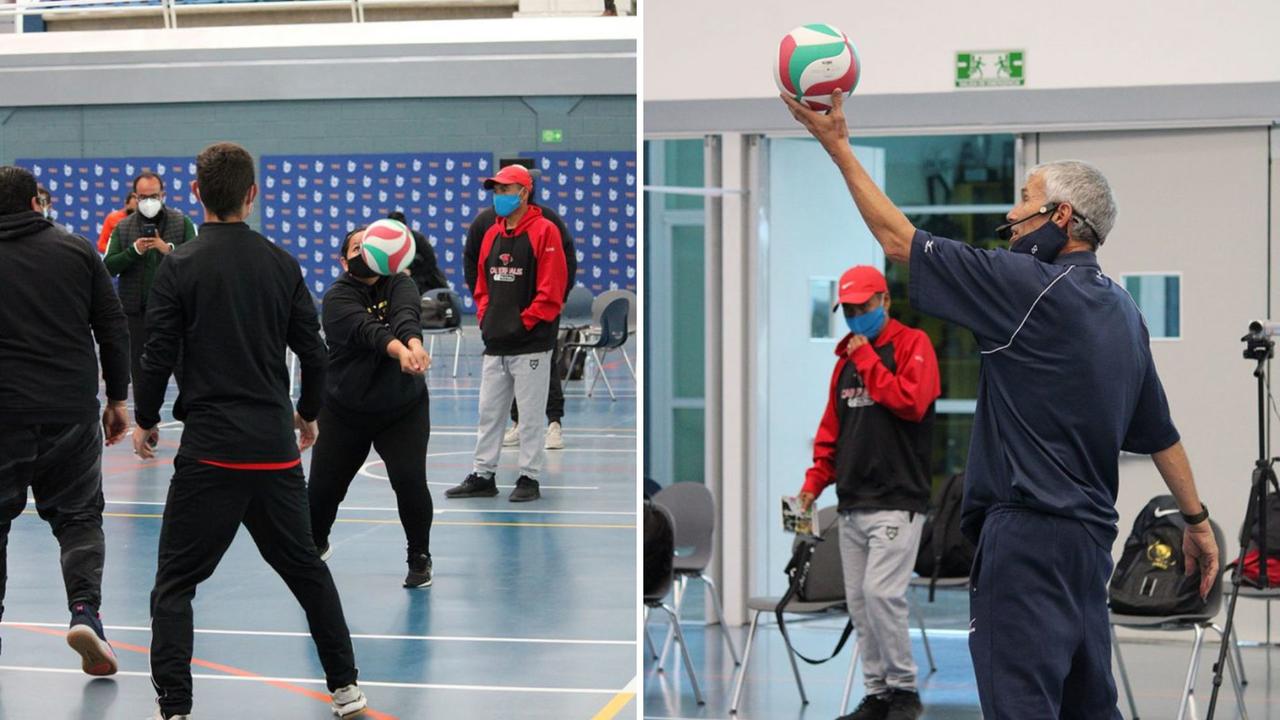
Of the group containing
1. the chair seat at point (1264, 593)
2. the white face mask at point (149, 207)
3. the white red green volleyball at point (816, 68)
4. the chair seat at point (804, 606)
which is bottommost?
the chair seat at point (804, 606)

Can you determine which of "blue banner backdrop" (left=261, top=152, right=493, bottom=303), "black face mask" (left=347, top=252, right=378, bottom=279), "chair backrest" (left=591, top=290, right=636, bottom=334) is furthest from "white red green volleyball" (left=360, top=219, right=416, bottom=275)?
"blue banner backdrop" (left=261, top=152, right=493, bottom=303)

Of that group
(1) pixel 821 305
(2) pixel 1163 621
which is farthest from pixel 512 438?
(2) pixel 1163 621

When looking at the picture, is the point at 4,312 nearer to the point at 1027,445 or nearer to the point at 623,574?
the point at 623,574

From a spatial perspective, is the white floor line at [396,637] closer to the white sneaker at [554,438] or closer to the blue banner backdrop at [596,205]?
the white sneaker at [554,438]

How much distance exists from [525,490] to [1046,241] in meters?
5.36

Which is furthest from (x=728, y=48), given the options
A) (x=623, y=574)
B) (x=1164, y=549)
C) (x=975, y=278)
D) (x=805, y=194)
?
(x=975, y=278)

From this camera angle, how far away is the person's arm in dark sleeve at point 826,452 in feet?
19.4

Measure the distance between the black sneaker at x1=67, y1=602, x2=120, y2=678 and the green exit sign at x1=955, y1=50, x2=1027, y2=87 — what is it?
4.48m

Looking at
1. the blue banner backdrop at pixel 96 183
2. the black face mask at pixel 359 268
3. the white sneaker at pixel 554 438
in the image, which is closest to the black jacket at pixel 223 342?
the black face mask at pixel 359 268

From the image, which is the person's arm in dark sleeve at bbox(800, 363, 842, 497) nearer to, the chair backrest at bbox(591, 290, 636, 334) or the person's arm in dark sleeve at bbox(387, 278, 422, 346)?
the person's arm in dark sleeve at bbox(387, 278, 422, 346)

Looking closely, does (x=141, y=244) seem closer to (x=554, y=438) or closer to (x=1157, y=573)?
(x=554, y=438)

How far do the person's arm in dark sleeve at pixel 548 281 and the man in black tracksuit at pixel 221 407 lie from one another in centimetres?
360

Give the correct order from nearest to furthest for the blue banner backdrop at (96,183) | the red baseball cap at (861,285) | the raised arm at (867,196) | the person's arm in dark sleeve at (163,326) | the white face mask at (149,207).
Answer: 1. the raised arm at (867,196)
2. the person's arm in dark sleeve at (163,326)
3. the red baseball cap at (861,285)
4. the white face mask at (149,207)
5. the blue banner backdrop at (96,183)

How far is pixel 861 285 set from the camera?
225 inches
